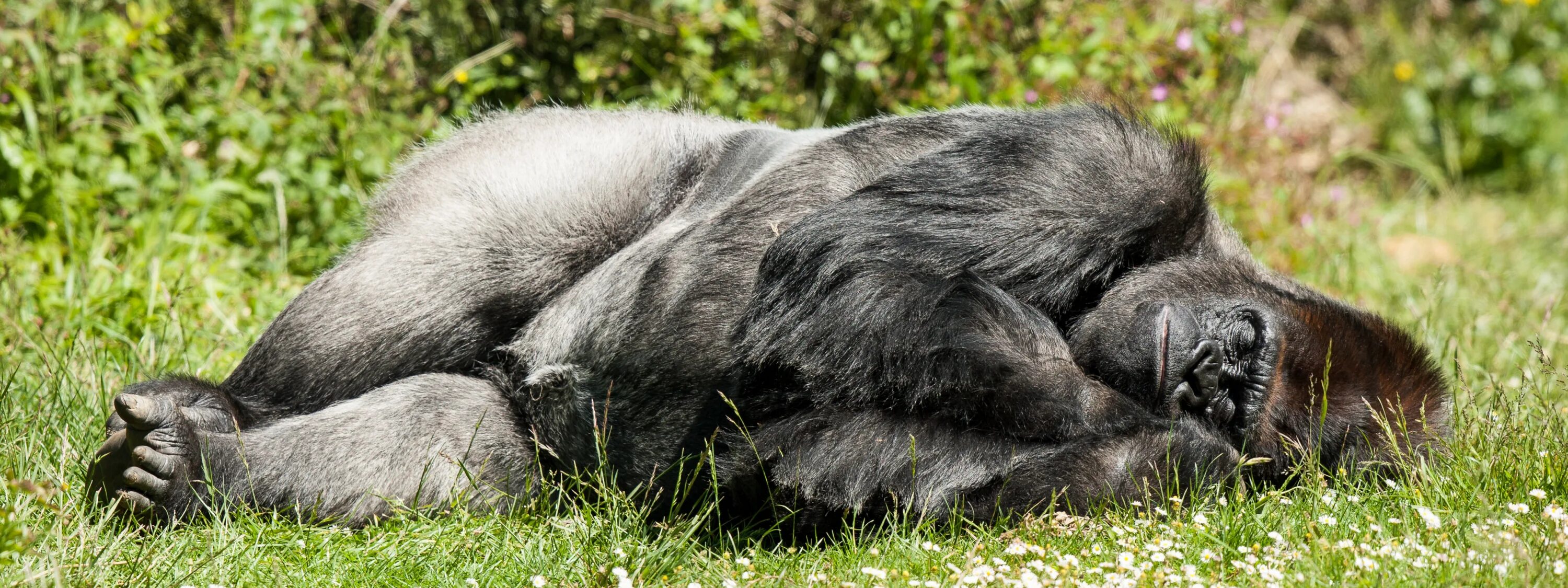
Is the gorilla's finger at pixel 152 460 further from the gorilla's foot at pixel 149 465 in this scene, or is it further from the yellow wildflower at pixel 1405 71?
the yellow wildflower at pixel 1405 71

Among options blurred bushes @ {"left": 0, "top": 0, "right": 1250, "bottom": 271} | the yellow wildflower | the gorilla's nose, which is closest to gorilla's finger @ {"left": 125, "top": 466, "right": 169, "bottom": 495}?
blurred bushes @ {"left": 0, "top": 0, "right": 1250, "bottom": 271}

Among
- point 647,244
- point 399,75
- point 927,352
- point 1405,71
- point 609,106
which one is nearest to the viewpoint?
point 927,352

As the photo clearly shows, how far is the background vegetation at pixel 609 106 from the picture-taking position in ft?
7.82

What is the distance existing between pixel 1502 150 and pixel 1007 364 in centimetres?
657

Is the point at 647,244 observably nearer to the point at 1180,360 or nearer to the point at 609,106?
the point at 1180,360

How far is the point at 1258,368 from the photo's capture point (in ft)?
8.85

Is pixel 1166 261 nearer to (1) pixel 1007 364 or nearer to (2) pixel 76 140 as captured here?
(1) pixel 1007 364

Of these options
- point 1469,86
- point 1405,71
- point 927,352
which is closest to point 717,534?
point 927,352

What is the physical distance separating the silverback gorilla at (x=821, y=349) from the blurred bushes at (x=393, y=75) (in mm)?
1098

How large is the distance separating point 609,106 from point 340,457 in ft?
7.28

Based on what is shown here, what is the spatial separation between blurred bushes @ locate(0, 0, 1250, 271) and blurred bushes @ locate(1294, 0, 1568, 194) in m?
2.52

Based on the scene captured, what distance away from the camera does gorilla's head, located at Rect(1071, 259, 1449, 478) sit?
104 inches

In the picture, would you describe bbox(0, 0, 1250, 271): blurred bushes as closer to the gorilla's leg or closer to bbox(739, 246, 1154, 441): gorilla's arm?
the gorilla's leg

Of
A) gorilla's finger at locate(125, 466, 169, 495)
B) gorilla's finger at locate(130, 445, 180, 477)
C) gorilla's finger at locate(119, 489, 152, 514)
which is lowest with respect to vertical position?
gorilla's finger at locate(119, 489, 152, 514)
